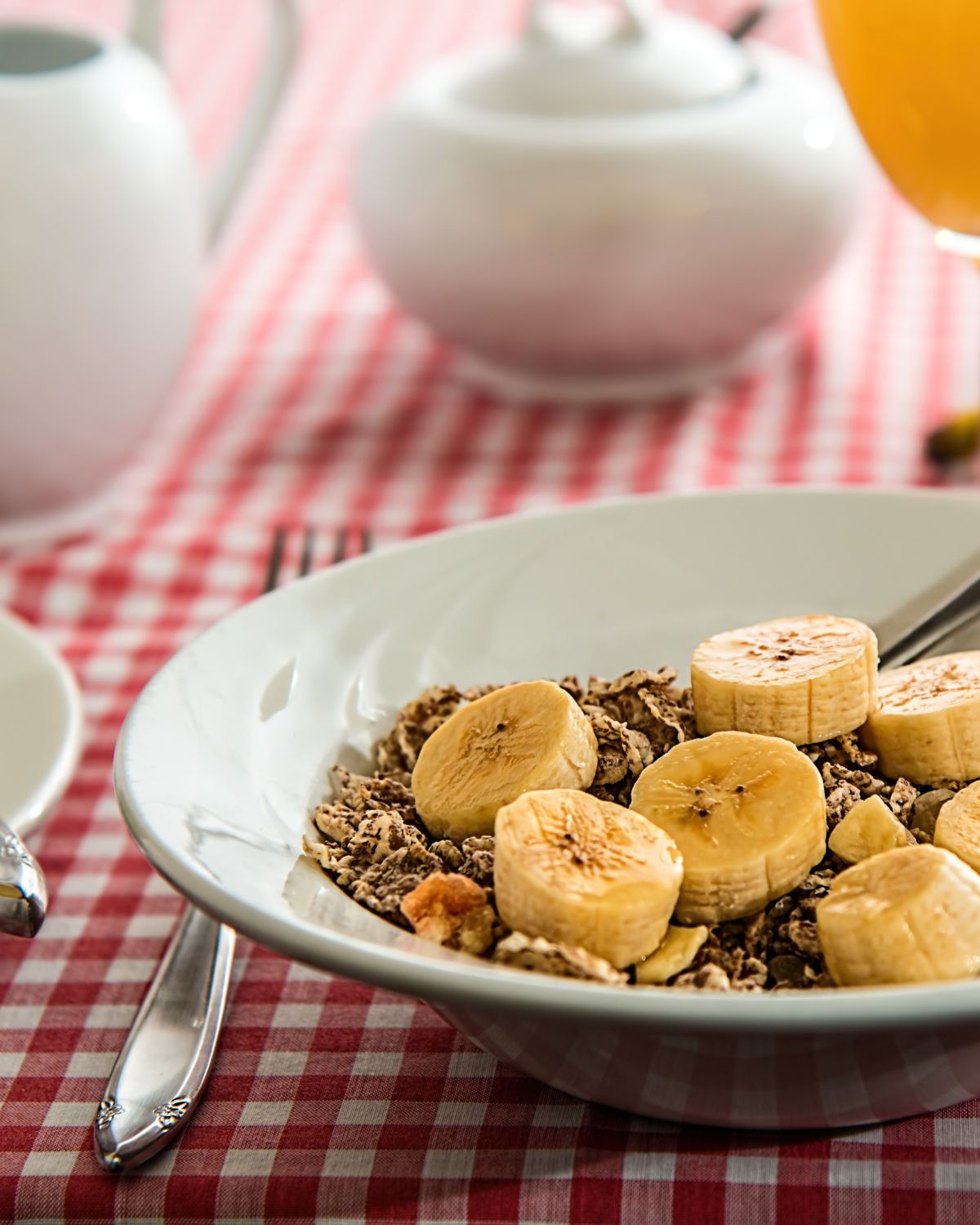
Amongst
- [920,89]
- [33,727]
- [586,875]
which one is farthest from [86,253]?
[586,875]

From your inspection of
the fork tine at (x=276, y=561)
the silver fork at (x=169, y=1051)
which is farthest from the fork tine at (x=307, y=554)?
the silver fork at (x=169, y=1051)

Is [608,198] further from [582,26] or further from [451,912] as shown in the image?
[451,912]

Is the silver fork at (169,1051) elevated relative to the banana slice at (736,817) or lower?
lower

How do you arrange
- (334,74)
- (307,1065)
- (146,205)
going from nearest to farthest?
(307,1065)
(146,205)
(334,74)

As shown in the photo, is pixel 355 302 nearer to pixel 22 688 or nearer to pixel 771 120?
pixel 771 120

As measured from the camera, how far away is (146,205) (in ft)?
2.64

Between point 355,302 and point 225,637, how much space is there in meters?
0.70

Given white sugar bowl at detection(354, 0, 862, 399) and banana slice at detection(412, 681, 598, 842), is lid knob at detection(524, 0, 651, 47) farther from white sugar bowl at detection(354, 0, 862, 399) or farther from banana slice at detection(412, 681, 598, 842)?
banana slice at detection(412, 681, 598, 842)

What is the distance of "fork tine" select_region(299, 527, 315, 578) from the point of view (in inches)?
27.4

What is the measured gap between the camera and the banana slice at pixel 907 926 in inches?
13.9

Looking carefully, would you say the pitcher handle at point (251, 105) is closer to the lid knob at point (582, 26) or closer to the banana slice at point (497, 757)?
the lid knob at point (582, 26)

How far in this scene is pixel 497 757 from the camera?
44 cm

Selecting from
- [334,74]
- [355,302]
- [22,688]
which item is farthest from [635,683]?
[334,74]

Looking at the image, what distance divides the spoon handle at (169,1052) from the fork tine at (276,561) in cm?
22
